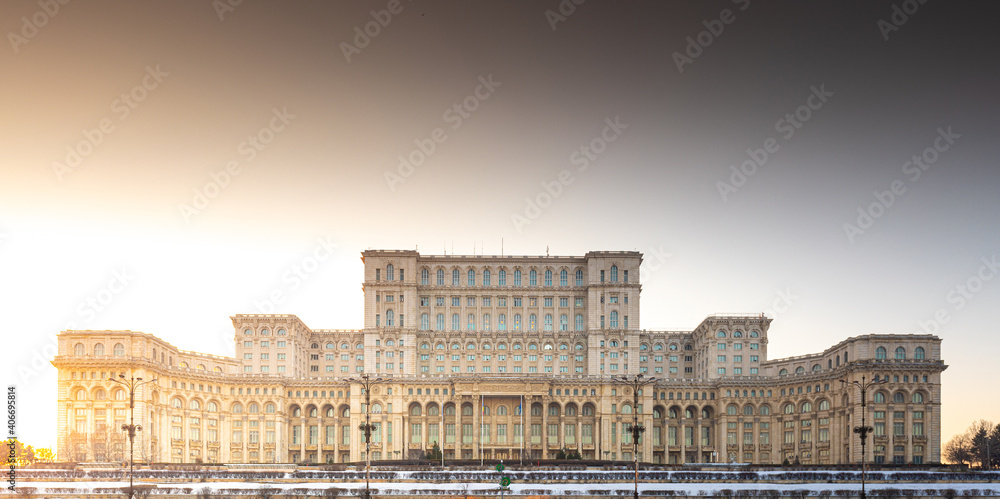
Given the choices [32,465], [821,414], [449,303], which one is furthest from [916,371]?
[32,465]

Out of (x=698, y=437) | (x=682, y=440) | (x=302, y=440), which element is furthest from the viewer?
(x=682, y=440)

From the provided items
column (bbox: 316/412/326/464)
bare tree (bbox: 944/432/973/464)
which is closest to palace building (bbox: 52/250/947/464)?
column (bbox: 316/412/326/464)

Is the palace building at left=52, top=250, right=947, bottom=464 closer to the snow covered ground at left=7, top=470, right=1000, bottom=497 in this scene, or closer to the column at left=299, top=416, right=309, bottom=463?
the column at left=299, top=416, right=309, bottom=463

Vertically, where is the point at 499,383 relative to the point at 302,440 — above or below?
above

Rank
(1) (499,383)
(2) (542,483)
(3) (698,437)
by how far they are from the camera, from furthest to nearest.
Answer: (3) (698,437)
(1) (499,383)
(2) (542,483)

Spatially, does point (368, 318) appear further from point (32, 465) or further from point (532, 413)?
point (32, 465)

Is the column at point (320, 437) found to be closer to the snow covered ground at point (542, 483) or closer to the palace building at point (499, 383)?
the palace building at point (499, 383)

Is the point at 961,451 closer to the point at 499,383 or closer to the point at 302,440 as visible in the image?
the point at 499,383

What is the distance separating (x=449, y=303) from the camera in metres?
183

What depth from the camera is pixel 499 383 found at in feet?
548

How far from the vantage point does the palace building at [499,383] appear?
479ft

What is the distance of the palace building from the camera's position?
479 ft

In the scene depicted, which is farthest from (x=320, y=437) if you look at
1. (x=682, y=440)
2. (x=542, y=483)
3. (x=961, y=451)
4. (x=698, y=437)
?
(x=961, y=451)

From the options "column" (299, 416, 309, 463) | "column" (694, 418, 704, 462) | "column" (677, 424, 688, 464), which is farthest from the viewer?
"column" (677, 424, 688, 464)
